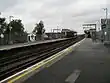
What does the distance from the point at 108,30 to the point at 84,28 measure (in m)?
121

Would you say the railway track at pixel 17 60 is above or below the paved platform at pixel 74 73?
below

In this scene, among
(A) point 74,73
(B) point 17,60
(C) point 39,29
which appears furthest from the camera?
(C) point 39,29

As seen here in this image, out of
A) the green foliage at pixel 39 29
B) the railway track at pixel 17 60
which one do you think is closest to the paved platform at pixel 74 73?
the railway track at pixel 17 60

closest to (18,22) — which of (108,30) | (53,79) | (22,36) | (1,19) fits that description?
(1,19)

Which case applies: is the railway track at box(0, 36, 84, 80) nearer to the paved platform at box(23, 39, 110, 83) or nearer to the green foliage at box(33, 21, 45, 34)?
the paved platform at box(23, 39, 110, 83)

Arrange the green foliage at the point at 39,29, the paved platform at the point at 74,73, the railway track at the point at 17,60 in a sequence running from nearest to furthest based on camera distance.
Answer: the paved platform at the point at 74,73 → the railway track at the point at 17,60 → the green foliage at the point at 39,29

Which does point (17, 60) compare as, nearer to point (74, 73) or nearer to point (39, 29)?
point (74, 73)

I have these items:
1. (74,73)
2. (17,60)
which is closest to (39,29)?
(17,60)

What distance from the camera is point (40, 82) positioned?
10.7m

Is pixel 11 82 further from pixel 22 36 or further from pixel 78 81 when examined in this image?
pixel 22 36

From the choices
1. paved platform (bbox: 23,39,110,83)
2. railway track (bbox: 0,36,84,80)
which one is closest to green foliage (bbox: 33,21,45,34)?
railway track (bbox: 0,36,84,80)

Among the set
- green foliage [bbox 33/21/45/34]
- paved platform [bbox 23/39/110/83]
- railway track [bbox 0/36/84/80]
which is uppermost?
green foliage [bbox 33/21/45/34]

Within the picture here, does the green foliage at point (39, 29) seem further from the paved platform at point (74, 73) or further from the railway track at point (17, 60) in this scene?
the paved platform at point (74, 73)

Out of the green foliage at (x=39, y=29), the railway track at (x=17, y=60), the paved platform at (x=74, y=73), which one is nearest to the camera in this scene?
the paved platform at (x=74, y=73)
